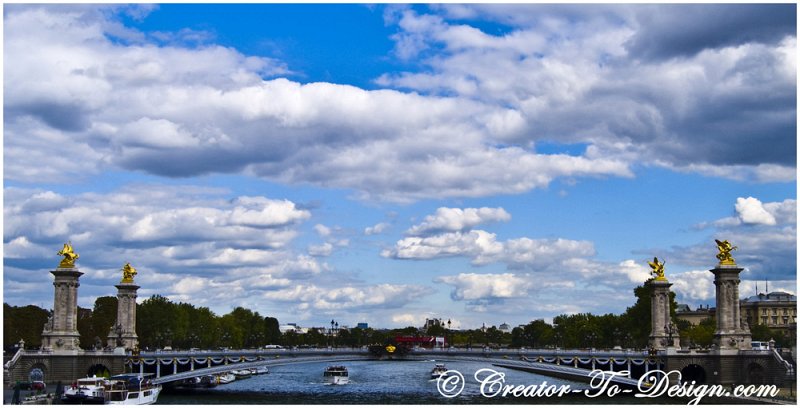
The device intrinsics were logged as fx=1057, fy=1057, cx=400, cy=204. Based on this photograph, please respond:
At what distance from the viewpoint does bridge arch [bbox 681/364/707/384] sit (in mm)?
89688

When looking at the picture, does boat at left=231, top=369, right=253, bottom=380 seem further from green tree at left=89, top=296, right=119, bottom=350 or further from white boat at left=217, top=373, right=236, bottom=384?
green tree at left=89, top=296, right=119, bottom=350

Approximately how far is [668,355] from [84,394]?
154 ft

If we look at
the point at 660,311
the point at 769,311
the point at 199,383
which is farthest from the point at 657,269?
the point at 769,311

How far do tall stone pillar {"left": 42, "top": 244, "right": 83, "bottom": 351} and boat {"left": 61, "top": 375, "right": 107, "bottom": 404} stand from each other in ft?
62.9

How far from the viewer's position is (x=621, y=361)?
296ft

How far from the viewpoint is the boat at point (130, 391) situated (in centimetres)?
7400

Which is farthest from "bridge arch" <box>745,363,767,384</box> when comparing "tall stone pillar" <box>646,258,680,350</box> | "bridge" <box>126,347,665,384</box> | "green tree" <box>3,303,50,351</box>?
"green tree" <box>3,303,50,351</box>

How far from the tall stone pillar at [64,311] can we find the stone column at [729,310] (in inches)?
2183

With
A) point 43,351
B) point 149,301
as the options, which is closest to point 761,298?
point 149,301

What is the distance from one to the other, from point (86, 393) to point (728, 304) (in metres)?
51.5

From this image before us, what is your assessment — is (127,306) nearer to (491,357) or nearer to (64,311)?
(64,311)

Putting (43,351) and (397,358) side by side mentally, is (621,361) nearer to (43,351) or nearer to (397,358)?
(397,358)

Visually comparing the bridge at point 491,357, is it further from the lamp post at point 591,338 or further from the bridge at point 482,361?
the lamp post at point 591,338

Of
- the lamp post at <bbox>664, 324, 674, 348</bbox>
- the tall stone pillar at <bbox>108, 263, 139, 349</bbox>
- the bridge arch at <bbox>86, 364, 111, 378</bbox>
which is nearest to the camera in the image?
the bridge arch at <bbox>86, 364, 111, 378</bbox>
